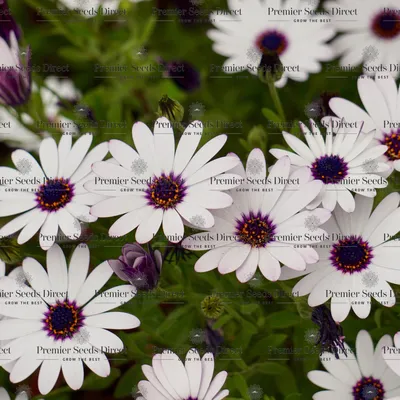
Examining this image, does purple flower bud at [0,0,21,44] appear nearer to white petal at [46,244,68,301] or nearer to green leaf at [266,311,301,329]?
white petal at [46,244,68,301]

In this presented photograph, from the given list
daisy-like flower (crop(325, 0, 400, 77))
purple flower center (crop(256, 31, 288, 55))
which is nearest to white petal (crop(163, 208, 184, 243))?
purple flower center (crop(256, 31, 288, 55))

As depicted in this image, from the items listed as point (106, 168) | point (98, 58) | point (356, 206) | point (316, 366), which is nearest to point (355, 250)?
point (356, 206)

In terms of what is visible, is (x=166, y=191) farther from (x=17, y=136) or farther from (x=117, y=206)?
(x=17, y=136)

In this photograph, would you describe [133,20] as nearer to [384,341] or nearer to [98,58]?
[98,58]

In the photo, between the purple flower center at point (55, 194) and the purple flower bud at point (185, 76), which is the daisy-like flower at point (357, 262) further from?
the purple flower bud at point (185, 76)

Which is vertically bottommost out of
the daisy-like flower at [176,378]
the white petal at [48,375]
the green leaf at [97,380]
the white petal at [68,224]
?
the white petal at [48,375]

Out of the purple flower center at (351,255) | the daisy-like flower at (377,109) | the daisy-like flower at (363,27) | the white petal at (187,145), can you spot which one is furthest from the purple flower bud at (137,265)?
the daisy-like flower at (363,27)
